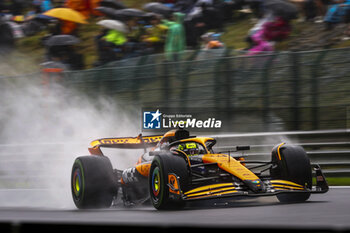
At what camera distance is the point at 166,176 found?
302 inches

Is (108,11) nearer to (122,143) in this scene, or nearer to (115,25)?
(115,25)

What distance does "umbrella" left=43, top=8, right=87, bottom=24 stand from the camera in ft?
52.2

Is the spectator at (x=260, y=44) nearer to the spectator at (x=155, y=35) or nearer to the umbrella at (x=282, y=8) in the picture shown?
the umbrella at (x=282, y=8)

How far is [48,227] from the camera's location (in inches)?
159

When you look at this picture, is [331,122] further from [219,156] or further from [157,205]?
[157,205]

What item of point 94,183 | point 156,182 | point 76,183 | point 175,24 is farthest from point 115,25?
point 156,182

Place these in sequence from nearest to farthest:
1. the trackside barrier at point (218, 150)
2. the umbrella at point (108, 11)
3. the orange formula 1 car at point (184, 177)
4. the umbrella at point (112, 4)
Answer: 1. the orange formula 1 car at point (184, 177)
2. the trackside barrier at point (218, 150)
3. the umbrella at point (108, 11)
4. the umbrella at point (112, 4)

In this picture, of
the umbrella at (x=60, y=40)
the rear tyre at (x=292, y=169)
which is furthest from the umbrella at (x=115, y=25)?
the rear tyre at (x=292, y=169)

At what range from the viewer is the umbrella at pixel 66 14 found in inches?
627

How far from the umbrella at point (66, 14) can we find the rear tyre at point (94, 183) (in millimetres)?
7697

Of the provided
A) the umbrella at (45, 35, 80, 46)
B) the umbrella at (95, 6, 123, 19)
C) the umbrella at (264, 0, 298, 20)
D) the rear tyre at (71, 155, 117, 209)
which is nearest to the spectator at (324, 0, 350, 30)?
the umbrella at (264, 0, 298, 20)

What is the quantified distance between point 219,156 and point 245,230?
4.88m

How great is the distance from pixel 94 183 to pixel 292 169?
277 centimetres

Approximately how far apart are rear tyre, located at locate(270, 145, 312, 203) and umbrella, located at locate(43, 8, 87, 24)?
8940mm
